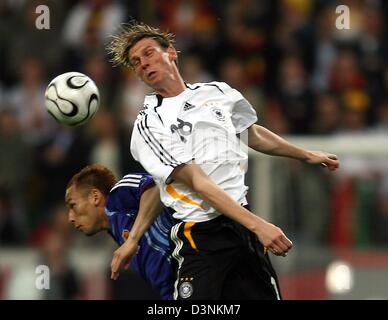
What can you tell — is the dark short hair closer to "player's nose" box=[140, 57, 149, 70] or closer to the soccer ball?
the soccer ball

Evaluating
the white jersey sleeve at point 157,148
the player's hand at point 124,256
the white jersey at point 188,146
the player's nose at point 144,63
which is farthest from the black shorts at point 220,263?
the player's nose at point 144,63

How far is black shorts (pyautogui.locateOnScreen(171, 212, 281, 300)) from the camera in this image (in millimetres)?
6531

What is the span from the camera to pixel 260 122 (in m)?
11.3

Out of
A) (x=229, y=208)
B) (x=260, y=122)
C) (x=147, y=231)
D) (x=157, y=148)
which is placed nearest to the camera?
(x=229, y=208)

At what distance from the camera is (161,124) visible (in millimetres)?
6609

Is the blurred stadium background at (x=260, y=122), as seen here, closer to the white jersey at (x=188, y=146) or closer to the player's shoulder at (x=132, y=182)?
the player's shoulder at (x=132, y=182)

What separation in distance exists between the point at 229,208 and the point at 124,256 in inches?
28.3

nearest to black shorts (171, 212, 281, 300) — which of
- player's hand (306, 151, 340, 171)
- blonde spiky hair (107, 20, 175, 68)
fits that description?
player's hand (306, 151, 340, 171)

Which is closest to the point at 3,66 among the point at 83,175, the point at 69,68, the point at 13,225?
the point at 69,68

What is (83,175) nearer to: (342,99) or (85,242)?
(85,242)

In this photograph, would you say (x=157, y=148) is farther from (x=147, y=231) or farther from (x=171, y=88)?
(x=147, y=231)

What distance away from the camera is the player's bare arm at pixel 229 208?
6.17m

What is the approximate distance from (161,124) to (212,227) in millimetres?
627

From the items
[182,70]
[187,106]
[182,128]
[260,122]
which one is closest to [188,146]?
[182,128]
